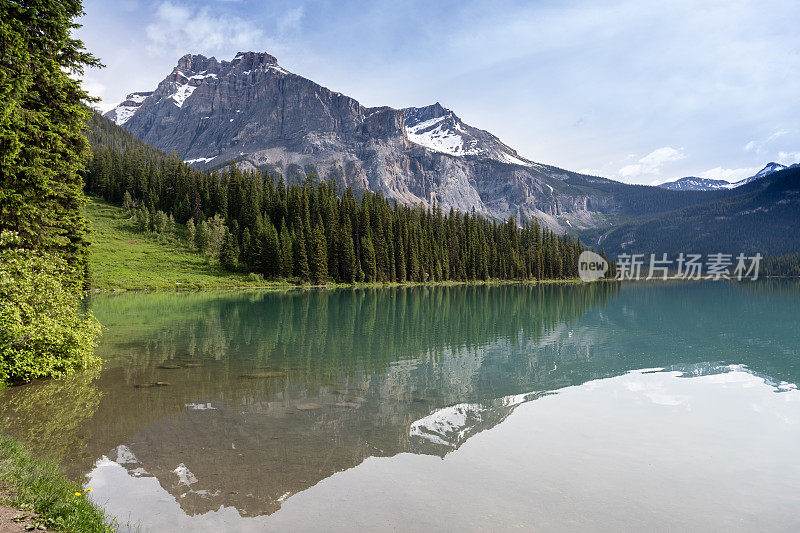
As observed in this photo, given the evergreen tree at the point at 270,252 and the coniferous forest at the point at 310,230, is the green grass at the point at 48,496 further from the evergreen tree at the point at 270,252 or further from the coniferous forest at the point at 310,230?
the evergreen tree at the point at 270,252

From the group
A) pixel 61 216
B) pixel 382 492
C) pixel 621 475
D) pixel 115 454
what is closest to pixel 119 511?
pixel 115 454

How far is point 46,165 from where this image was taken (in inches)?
901

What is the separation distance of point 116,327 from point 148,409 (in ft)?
85.3

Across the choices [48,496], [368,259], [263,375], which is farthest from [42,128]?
[368,259]

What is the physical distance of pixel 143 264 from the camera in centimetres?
10244

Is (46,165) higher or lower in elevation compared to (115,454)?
higher

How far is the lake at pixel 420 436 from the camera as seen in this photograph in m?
9.98

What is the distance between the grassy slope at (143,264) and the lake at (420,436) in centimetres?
7036

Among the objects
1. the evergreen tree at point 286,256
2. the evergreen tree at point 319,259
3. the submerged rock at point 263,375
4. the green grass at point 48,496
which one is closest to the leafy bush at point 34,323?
the submerged rock at point 263,375

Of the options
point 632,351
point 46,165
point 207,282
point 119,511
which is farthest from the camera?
point 207,282

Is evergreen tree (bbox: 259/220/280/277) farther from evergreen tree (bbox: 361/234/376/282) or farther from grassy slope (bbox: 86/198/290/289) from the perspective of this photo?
evergreen tree (bbox: 361/234/376/282)

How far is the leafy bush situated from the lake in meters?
1.11

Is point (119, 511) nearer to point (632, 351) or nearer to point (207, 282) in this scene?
point (632, 351)

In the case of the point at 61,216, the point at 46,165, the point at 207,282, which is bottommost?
the point at 207,282
